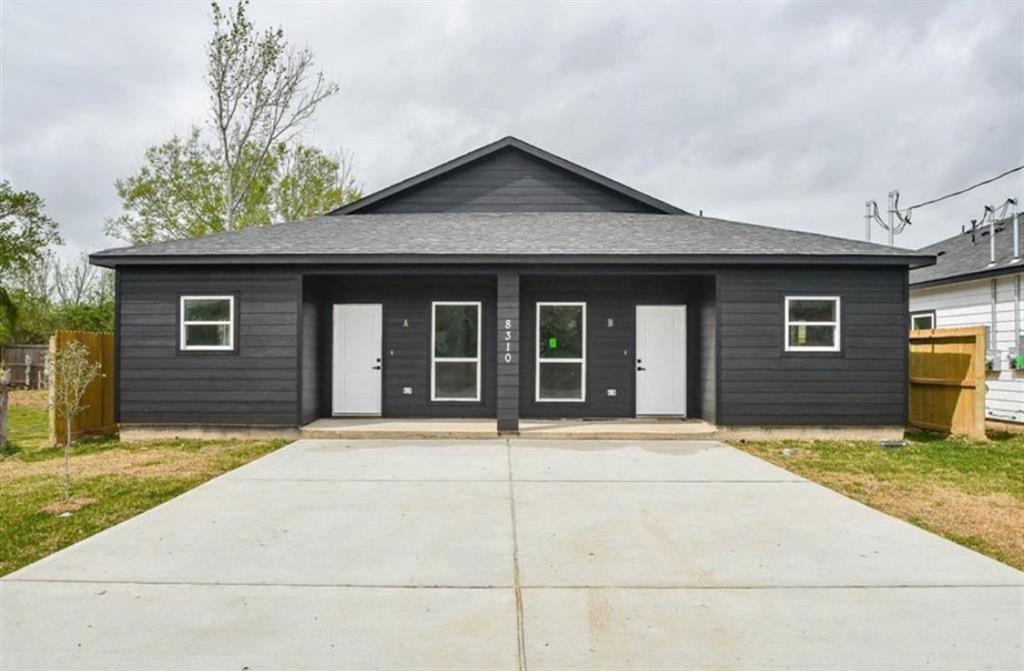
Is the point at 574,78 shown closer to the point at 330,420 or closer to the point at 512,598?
the point at 330,420

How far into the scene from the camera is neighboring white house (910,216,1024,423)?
11.7m

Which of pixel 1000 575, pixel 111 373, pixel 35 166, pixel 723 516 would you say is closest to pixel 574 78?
pixel 111 373

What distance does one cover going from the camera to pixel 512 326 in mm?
9828

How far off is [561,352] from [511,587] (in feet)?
25.3

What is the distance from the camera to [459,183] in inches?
527

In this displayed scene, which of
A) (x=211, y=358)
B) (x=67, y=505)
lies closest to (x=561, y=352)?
(x=211, y=358)

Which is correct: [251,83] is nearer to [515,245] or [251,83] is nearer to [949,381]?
[515,245]

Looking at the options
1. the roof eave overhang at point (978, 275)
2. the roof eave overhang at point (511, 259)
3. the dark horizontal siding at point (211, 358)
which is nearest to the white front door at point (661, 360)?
the roof eave overhang at point (511, 259)

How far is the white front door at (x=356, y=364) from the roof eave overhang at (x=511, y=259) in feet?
5.86

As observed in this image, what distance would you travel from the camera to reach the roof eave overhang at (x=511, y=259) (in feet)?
31.1

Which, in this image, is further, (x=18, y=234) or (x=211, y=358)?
(x=18, y=234)

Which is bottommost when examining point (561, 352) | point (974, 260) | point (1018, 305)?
point (561, 352)

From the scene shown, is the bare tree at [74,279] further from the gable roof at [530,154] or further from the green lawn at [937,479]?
the green lawn at [937,479]

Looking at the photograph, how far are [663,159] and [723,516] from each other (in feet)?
69.4
